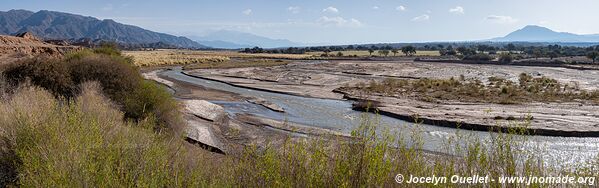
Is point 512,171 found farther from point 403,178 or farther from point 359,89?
point 359,89

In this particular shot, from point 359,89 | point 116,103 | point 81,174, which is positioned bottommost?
point 359,89

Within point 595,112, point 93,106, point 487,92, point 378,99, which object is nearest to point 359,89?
Result: point 378,99

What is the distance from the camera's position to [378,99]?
3838 centimetres

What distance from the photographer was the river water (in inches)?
747

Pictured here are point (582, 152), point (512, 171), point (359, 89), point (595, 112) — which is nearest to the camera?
point (512, 171)

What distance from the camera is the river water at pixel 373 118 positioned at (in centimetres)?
1897

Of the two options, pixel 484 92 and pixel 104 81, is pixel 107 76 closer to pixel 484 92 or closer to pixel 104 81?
pixel 104 81

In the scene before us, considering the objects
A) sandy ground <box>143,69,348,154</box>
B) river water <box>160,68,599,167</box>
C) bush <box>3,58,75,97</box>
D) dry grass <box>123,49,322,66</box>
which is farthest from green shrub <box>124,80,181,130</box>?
dry grass <box>123,49,322,66</box>

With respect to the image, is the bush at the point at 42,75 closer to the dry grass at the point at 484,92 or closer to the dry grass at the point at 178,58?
the dry grass at the point at 484,92

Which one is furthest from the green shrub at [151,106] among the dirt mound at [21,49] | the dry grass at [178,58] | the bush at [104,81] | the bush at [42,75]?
the dry grass at [178,58]

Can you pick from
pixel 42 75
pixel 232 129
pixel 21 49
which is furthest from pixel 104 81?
pixel 21 49

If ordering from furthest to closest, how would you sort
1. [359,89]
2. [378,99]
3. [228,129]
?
[359,89] < [378,99] < [228,129]

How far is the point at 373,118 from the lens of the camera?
21219 millimetres

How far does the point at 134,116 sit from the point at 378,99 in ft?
74.8
